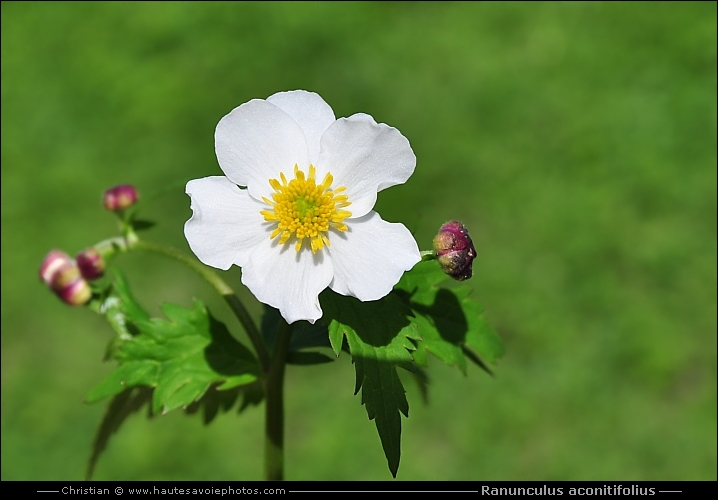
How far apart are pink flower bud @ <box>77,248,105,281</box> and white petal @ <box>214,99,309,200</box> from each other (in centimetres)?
41

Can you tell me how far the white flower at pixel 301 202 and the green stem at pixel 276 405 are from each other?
0.13m

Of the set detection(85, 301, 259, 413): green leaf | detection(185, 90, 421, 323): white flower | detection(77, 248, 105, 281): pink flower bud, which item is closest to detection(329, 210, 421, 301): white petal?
detection(185, 90, 421, 323): white flower

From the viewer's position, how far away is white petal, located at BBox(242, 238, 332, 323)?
1243 mm

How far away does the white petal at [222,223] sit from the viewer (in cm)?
129

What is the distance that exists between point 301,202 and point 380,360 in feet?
0.93

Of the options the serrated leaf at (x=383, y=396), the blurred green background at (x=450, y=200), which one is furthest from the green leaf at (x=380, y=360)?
the blurred green background at (x=450, y=200)

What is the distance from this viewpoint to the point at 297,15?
15.1 feet

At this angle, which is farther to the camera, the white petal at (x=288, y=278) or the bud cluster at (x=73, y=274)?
the bud cluster at (x=73, y=274)

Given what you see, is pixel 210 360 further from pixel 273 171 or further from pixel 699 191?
pixel 699 191

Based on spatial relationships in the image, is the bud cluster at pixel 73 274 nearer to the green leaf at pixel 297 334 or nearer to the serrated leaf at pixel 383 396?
the green leaf at pixel 297 334

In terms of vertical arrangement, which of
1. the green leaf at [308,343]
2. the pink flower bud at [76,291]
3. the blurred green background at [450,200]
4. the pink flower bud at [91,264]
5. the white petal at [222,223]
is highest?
the blurred green background at [450,200]

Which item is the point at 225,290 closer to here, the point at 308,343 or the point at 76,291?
the point at 308,343

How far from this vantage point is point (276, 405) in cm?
145
